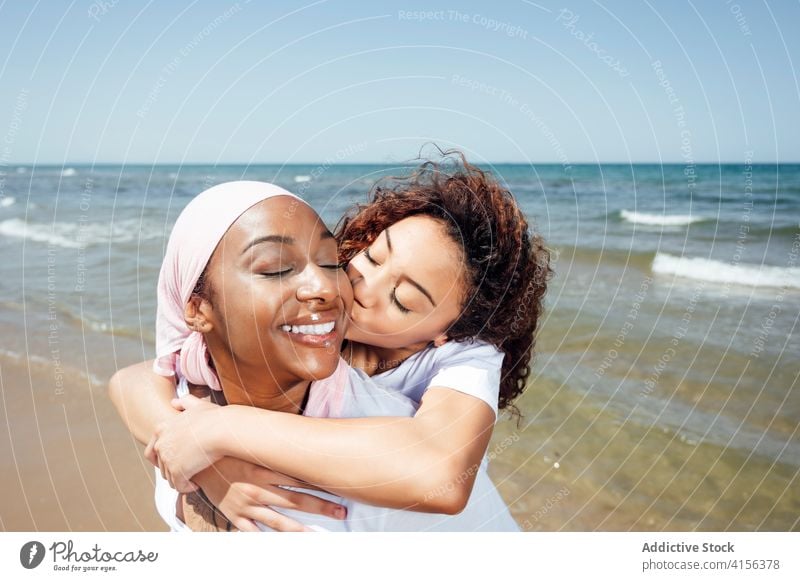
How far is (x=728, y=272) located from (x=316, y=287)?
22.3 ft

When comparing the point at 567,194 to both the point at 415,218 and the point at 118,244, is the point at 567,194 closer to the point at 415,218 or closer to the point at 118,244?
the point at 118,244

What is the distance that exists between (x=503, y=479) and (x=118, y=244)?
551cm

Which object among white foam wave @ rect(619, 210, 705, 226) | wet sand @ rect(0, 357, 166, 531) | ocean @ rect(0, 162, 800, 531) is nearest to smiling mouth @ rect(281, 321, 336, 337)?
ocean @ rect(0, 162, 800, 531)

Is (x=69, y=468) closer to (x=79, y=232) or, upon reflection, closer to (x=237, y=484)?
(x=237, y=484)

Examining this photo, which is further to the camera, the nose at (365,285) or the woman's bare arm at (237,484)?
the nose at (365,285)

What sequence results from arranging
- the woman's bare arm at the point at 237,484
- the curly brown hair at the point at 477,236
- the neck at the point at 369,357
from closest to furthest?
the woman's bare arm at the point at 237,484 → the curly brown hair at the point at 477,236 → the neck at the point at 369,357

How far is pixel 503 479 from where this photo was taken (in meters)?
3.62

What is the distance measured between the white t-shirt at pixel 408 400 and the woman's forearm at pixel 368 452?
0.07m

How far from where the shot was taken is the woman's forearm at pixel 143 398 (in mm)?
1868

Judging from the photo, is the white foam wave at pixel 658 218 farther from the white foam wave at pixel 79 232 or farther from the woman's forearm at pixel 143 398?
the woman's forearm at pixel 143 398

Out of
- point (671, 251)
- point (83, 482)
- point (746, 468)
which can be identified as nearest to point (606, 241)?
point (671, 251)

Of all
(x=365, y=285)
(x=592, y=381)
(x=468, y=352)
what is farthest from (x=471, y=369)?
(x=592, y=381)
